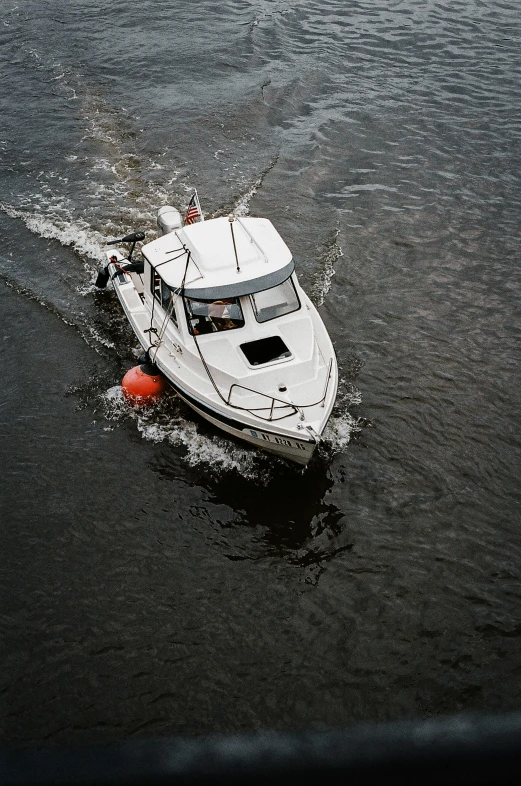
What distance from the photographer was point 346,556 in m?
13.6

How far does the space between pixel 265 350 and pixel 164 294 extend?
3.20 m

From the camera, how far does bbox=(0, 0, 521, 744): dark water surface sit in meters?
11.7

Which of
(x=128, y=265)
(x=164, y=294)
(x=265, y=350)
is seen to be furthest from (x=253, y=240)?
(x=128, y=265)

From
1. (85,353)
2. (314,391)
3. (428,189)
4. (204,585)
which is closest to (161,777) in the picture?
(204,585)

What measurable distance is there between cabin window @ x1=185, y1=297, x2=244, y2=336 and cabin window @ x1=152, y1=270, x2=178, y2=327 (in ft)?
1.92

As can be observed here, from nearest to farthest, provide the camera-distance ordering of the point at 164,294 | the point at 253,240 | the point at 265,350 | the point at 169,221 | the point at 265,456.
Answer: the point at 265,456 → the point at 265,350 → the point at 253,240 → the point at 164,294 → the point at 169,221

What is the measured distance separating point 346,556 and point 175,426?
5.07 m

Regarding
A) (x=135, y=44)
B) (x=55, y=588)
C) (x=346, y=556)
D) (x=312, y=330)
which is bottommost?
(x=346, y=556)

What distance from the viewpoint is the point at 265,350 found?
15.7 m

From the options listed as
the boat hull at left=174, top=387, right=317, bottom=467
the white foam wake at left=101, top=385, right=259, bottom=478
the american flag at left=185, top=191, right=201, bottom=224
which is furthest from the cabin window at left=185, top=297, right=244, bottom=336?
the american flag at left=185, top=191, right=201, bottom=224

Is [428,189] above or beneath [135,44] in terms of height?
beneath

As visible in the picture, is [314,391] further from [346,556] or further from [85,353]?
[85,353]

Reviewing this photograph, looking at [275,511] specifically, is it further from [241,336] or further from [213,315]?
[213,315]

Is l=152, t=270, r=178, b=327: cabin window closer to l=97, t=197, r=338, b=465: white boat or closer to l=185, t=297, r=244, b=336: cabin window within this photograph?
l=97, t=197, r=338, b=465: white boat
